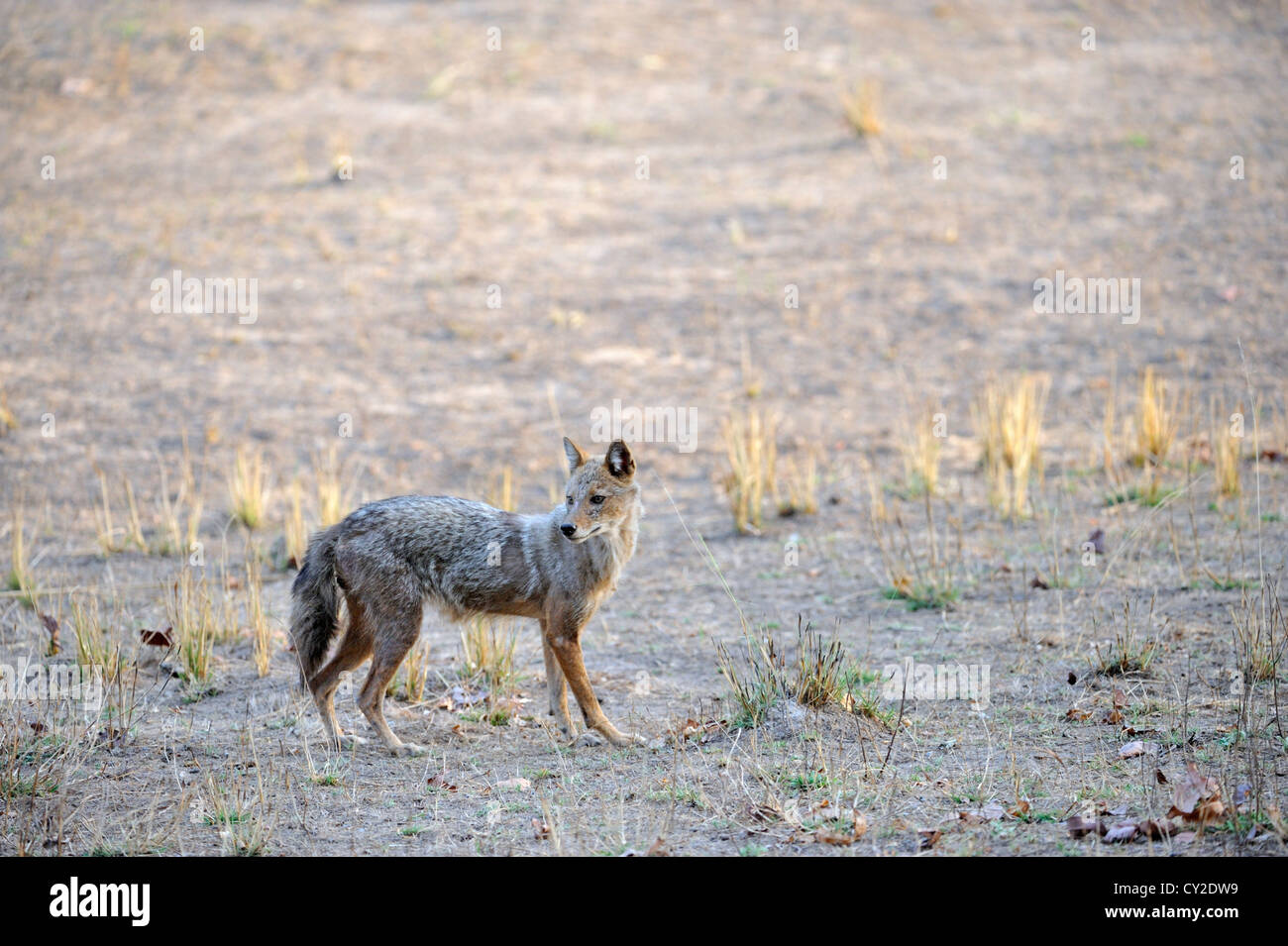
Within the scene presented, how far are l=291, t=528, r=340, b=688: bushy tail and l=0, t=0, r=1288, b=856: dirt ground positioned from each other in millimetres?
511

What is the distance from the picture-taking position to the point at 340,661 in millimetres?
7406

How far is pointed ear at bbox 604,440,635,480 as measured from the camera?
7.20 meters

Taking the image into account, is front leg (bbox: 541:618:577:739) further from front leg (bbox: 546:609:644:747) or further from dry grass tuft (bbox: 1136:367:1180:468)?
dry grass tuft (bbox: 1136:367:1180:468)

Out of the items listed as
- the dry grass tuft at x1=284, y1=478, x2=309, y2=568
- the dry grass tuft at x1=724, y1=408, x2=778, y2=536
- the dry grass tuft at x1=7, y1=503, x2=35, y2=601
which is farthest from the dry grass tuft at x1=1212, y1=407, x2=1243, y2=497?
the dry grass tuft at x1=7, y1=503, x2=35, y2=601

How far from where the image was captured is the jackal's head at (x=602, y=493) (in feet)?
23.6

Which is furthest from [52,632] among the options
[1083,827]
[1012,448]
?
[1012,448]

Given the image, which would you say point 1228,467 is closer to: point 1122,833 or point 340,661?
point 1122,833

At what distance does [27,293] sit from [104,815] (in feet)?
41.0

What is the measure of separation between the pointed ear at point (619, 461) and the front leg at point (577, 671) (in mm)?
889

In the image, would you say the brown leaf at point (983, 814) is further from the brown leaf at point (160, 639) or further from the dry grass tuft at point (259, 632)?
the brown leaf at point (160, 639)

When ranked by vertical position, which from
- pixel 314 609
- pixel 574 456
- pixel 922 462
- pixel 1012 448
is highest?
pixel 1012 448

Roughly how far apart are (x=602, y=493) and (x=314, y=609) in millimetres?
1842

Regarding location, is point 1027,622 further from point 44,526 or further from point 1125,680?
point 44,526

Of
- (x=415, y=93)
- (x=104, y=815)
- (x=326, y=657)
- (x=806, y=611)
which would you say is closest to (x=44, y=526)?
(x=326, y=657)
